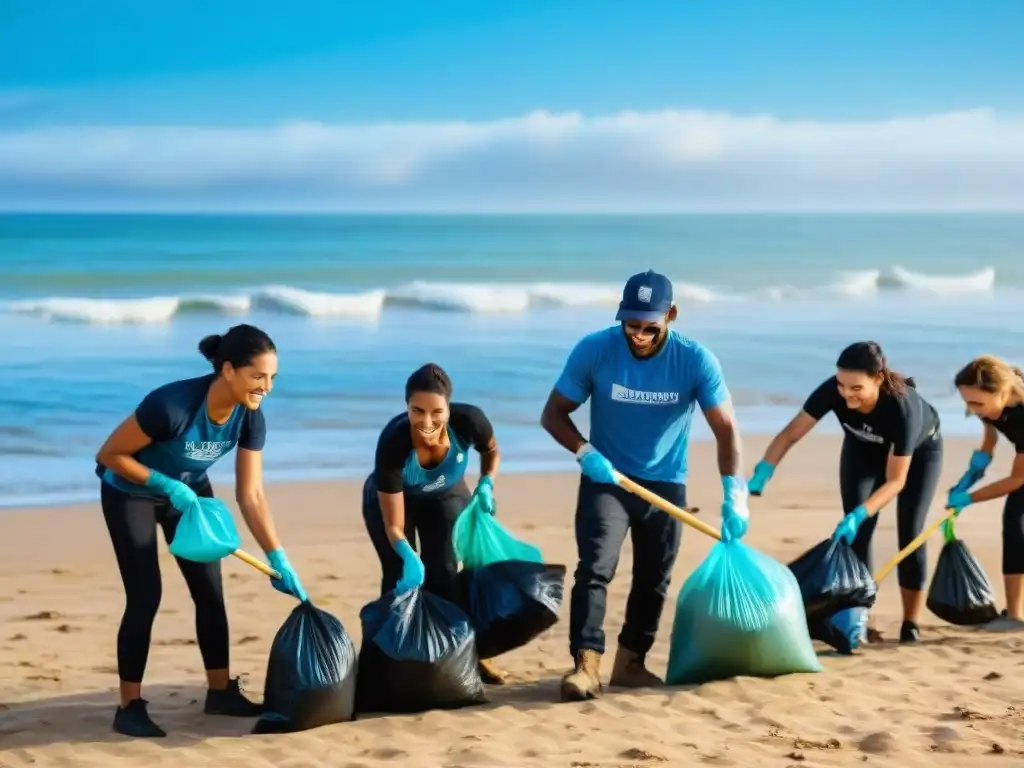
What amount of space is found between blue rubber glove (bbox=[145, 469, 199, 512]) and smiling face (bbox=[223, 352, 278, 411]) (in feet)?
1.12

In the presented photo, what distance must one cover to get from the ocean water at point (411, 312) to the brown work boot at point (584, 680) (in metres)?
4.89

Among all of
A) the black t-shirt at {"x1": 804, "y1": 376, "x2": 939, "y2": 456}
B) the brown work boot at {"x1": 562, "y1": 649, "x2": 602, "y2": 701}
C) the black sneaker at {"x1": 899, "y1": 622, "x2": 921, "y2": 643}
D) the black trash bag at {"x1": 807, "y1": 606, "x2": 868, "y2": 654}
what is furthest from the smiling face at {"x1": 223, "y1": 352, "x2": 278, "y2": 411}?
the black sneaker at {"x1": 899, "y1": 622, "x2": 921, "y2": 643}

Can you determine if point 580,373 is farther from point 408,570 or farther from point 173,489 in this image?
point 173,489

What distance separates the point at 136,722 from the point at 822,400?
2853mm

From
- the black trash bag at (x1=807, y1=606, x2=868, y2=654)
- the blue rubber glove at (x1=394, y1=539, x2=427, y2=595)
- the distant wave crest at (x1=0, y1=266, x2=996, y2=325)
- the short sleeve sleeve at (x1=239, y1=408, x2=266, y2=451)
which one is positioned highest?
the distant wave crest at (x1=0, y1=266, x2=996, y2=325)

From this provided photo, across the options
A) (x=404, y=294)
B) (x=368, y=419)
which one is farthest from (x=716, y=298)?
(x=368, y=419)

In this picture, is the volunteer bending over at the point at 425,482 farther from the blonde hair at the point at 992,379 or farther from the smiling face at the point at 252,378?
the blonde hair at the point at 992,379

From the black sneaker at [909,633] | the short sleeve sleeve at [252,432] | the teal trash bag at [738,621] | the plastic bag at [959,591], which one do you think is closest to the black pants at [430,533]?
the short sleeve sleeve at [252,432]

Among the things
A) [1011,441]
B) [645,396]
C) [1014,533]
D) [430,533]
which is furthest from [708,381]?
[1014,533]

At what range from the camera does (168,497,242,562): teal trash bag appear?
14.4 ft

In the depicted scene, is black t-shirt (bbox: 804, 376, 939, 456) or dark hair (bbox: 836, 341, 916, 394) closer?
dark hair (bbox: 836, 341, 916, 394)

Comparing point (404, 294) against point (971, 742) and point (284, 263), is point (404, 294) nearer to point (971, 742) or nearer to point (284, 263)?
point (284, 263)

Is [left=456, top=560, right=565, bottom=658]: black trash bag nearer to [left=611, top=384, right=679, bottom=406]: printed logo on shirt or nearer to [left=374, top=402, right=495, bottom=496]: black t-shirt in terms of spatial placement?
[left=374, top=402, right=495, bottom=496]: black t-shirt

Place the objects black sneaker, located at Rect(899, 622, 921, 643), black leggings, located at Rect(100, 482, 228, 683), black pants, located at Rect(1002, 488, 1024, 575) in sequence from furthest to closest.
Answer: black pants, located at Rect(1002, 488, 1024, 575) < black sneaker, located at Rect(899, 622, 921, 643) < black leggings, located at Rect(100, 482, 228, 683)
